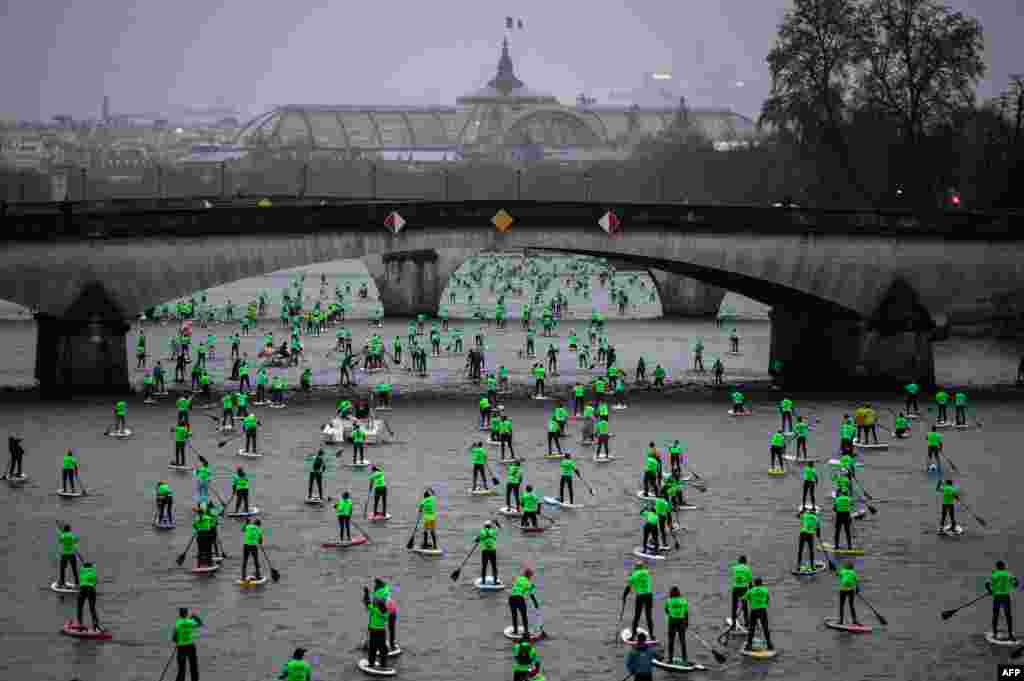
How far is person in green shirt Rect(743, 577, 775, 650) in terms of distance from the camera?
4144cm

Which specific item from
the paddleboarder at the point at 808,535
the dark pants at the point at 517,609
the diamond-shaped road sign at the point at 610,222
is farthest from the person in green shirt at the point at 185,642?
the diamond-shaped road sign at the point at 610,222

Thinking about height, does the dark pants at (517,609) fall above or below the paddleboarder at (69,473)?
below

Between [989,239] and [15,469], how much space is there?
1845 inches

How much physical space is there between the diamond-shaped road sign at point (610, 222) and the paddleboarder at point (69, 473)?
32522 millimetres

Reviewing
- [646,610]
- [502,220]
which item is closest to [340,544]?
[646,610]

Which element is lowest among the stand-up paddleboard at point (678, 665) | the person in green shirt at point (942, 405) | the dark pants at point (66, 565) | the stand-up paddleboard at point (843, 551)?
the stand-up paddleboard at point (678, 665)

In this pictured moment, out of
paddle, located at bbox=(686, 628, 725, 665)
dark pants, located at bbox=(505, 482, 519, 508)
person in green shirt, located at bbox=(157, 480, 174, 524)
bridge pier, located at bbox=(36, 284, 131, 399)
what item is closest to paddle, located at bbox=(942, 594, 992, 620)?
paddle, located at bbox=(686, 628, 725, 665)

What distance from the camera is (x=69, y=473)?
197 ft

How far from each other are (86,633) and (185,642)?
202 inches

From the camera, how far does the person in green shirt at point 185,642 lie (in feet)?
127

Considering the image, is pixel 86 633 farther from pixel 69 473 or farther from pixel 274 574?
pixel 69 473

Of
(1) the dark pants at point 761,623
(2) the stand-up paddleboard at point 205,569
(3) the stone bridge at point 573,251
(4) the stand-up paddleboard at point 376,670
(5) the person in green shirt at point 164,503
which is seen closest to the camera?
(4) the stand-up paddleboard at point 376,670

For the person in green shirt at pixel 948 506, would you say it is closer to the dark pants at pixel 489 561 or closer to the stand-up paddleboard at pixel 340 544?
the dark pants at pixel 489 561

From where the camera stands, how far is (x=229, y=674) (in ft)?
133
